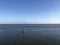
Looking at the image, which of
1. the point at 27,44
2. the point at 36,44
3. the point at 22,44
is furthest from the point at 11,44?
the point at 36,44

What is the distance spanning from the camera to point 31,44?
3715 mm

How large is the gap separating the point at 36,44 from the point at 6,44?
142 cm

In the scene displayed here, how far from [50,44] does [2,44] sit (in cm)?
226

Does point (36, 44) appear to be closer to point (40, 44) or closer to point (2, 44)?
point (40, 44)

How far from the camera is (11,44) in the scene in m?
3.73

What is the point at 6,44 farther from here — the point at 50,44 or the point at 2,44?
the point at 50,44

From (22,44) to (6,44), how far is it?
75 centimetres

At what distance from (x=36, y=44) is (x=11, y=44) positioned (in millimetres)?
1188

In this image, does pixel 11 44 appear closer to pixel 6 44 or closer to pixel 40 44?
pixel 6 44

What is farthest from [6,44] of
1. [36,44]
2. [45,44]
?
[45,44]

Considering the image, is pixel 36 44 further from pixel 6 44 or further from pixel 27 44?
pixel 6 44

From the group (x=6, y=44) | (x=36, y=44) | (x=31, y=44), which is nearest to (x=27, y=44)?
(x=31, y=44)

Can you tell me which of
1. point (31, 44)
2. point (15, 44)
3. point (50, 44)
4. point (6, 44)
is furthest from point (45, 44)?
point (6, 44)

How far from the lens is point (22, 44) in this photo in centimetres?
375
